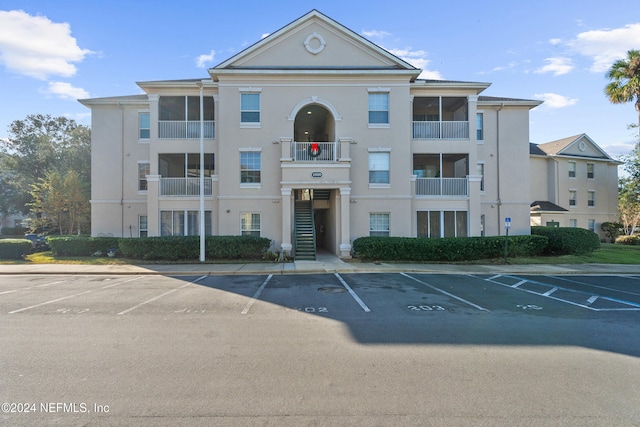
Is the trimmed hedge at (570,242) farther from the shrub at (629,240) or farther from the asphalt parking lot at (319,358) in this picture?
the shrub at (629,240)

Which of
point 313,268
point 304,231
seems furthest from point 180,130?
point 313,268

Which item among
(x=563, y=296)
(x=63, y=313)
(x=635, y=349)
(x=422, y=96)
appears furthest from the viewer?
(x=422, y=96)

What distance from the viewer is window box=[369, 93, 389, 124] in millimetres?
20078

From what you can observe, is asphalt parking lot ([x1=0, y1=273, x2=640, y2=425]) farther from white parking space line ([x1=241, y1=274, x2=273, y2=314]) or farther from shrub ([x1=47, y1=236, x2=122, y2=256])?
shrub ([x1=47, y1=236, x2=122, y2=256])

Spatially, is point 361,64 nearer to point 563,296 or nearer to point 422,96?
point 422,96

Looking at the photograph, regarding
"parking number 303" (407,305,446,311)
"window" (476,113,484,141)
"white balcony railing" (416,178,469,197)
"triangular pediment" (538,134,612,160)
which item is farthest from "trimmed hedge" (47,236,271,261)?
"triangular pediment" (538,134,612,160)

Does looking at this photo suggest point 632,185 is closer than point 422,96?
No

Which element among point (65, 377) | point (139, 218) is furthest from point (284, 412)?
point (139, 218)

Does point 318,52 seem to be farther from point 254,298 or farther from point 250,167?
point 254,298

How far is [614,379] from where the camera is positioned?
4.69 meters

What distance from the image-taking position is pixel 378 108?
20094mm

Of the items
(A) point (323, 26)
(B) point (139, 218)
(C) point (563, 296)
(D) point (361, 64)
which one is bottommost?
(C) point (563, 296)

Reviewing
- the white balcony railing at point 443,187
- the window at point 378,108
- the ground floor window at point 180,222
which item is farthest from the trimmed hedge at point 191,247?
the white balcony railing at point 443,187

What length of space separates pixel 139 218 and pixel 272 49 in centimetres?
1390
